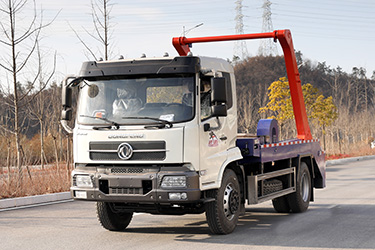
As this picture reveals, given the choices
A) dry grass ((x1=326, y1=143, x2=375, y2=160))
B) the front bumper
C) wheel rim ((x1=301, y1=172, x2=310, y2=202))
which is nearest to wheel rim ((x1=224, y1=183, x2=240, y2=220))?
the front bumper

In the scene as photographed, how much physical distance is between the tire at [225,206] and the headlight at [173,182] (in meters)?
0.64

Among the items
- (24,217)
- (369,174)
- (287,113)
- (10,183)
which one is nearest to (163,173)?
(24,217)

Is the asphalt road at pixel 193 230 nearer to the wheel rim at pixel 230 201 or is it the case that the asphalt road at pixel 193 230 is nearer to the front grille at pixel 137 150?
the wheel rim at pixel 230 201

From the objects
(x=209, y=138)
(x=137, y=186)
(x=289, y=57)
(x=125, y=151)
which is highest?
(x=289, y=57)

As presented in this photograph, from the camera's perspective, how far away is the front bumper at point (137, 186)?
7.40 metres

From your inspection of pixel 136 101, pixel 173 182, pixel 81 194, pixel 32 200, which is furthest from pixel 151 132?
pixel 32 200

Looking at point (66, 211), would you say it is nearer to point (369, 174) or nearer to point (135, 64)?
point (135, 64)

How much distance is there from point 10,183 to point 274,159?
6.30 metres

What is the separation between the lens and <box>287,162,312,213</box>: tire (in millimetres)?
10500

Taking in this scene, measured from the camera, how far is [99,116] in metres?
7.94

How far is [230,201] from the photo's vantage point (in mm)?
8281

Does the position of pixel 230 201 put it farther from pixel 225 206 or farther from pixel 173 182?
pixel 173 182

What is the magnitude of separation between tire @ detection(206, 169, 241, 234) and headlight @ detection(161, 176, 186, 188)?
0.64 metres

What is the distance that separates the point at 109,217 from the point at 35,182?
5538mm
